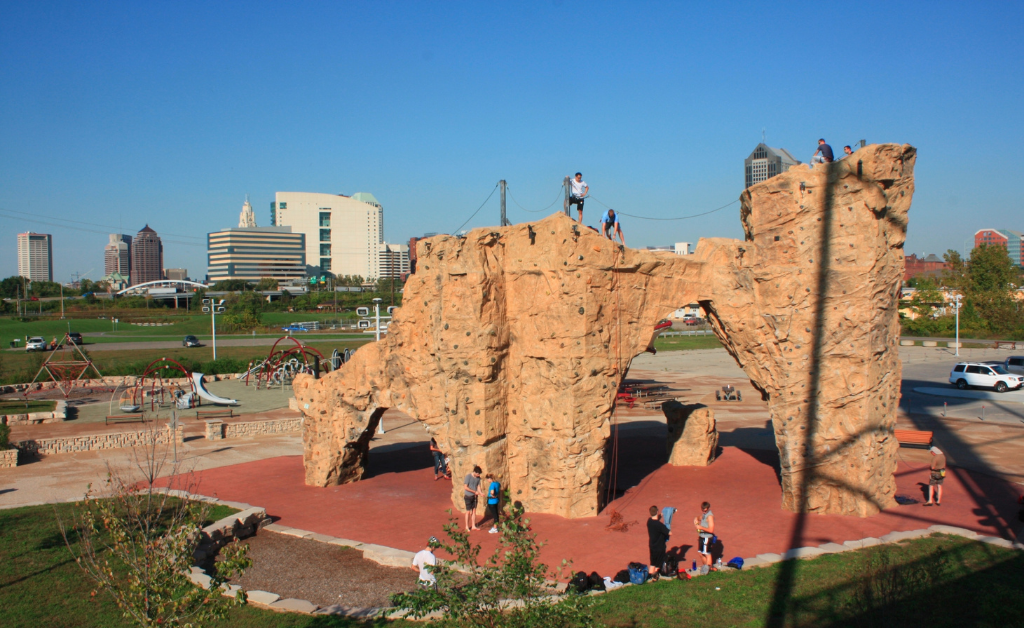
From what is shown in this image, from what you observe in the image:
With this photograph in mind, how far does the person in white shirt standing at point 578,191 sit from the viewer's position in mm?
16938

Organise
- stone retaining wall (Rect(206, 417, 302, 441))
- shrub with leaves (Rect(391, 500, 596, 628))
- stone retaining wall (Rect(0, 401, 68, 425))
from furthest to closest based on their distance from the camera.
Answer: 1. stone retaining wall (Rect(0, 401, 68, 425))
2. stone retaining wall (Rect(206, 417, 302, 441))
3. shrub with leaves (Rect(391, 500, 596, 628))

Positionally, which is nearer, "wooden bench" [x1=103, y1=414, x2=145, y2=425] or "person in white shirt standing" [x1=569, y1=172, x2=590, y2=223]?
"person in white shirt standing" [x1=569, y1=172, x2=590, y2=223]

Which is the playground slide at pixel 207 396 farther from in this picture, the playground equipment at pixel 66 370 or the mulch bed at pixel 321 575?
the mulch bed at pixel 321 575

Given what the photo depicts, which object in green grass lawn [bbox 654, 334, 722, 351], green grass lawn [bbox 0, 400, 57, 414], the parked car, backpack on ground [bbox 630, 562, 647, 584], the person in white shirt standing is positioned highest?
the person in white shirt standing

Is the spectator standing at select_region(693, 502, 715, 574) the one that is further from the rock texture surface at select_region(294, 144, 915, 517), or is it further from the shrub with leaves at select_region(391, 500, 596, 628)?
the shrub with leaves at select_region(391, 500, 596, 628)

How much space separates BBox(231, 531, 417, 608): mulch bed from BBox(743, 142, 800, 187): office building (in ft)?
40.5

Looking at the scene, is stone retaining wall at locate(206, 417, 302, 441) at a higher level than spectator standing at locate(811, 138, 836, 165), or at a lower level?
lower

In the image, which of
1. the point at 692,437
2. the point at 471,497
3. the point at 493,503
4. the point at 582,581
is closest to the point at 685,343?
the point at 692,437

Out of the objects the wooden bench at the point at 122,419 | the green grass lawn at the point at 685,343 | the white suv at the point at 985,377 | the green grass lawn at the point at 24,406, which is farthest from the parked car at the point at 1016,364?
the green grass lawn at the point at 24,406

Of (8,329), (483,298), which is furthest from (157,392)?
(8,329)

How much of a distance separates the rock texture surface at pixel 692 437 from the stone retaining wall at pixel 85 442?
17.5 meters

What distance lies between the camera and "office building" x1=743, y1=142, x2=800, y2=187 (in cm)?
1653

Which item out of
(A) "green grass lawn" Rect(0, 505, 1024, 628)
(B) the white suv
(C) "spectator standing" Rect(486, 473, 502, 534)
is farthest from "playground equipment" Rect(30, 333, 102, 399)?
(B) the white suv

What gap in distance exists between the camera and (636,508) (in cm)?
1638
